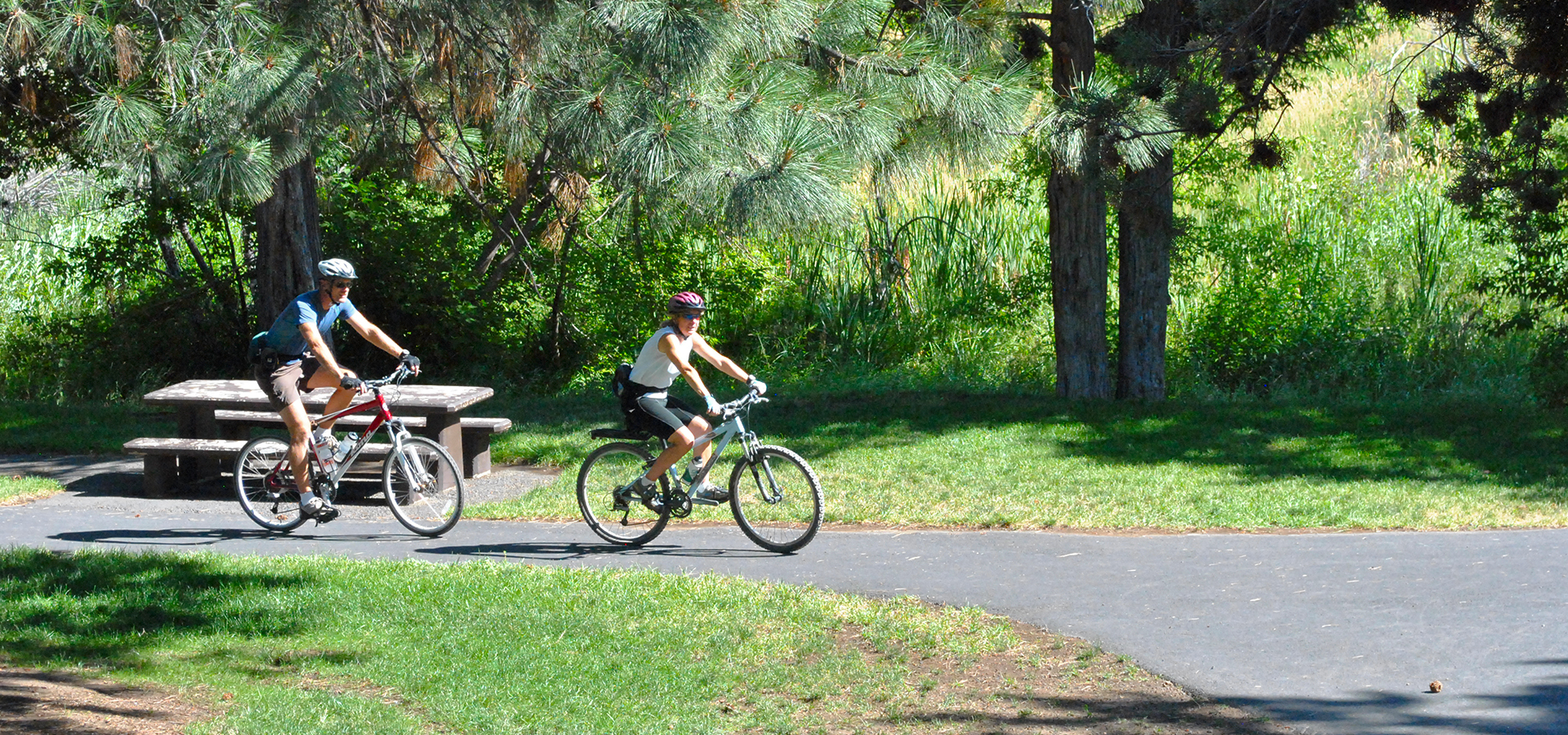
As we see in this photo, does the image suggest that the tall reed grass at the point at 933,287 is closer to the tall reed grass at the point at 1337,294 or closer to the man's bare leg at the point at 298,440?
the tall reed grass at the point at 1337,294

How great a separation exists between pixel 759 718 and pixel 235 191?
13.0ft

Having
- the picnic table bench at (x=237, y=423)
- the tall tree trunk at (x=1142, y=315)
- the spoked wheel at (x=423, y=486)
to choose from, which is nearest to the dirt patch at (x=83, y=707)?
the spoked wheel at (x=423, y=486)

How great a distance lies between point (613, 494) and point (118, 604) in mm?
2819

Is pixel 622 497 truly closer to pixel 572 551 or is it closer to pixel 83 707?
pixel 572 551

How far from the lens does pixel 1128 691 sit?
5703 mm

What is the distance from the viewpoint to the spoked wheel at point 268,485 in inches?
356

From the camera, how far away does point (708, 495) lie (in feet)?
27.8

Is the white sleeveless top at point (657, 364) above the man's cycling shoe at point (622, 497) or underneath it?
above

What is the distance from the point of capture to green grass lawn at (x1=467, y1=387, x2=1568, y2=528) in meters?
9.14

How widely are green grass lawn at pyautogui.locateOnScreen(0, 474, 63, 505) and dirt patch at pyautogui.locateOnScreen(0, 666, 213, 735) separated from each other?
4.70m

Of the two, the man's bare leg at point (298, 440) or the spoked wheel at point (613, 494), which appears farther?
the man's bare leg at point (298, 440)

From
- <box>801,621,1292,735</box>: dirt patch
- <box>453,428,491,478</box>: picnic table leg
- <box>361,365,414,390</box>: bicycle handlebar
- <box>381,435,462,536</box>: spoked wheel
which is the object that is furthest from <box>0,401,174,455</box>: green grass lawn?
<box>801,621,1292,735</box>: dirt patch

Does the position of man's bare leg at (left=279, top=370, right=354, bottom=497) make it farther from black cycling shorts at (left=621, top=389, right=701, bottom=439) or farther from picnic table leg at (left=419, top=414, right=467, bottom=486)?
black cycling shorts at (left=621, top=389, right=701, bottom=439)

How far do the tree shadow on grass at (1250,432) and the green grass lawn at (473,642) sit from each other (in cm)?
453
